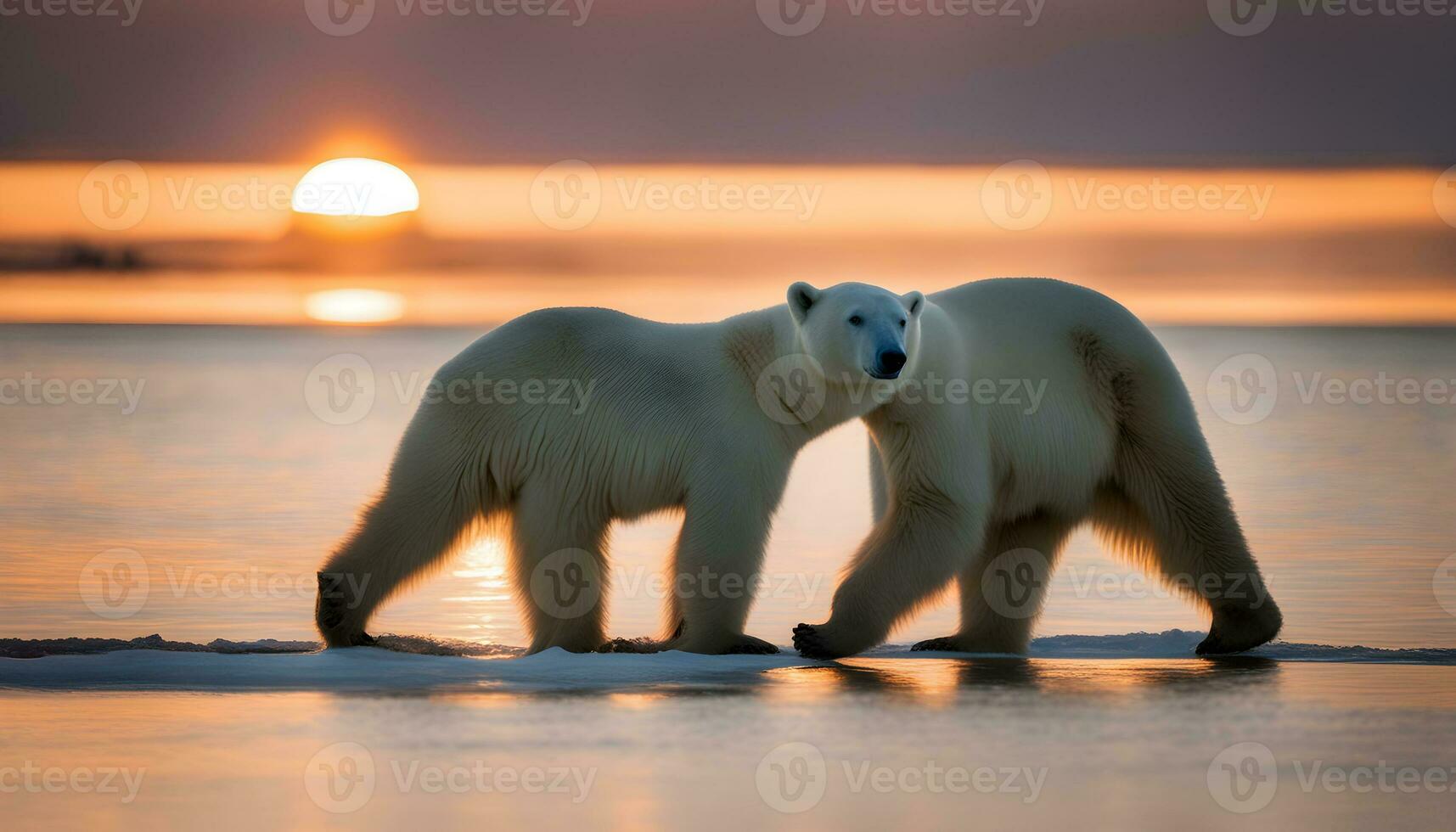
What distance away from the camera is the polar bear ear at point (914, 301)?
25.4 ft

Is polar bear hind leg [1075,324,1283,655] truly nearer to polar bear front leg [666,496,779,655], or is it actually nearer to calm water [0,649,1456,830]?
calm water [0,649,1456,830]

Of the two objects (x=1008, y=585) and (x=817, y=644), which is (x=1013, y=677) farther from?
(x=1008, y=585)

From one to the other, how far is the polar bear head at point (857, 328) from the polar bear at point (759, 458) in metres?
0.01

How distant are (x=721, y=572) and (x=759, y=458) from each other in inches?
19.7

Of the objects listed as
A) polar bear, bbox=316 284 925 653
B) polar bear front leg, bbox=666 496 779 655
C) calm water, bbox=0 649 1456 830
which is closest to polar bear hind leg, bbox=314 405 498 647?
polar bear, bbox=316 284 925 653

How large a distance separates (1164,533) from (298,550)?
4.61 meters

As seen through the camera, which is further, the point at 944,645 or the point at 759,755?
the point at 944,645

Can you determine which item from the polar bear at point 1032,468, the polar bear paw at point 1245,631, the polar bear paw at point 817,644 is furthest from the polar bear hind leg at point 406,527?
the polar bear paw at point 1245,631

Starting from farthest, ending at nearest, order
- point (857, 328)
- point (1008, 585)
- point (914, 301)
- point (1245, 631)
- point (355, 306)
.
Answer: point (355, 306)
point (1008, 585)
point (1245, 631)
point (914, 301)
point (857, 328)

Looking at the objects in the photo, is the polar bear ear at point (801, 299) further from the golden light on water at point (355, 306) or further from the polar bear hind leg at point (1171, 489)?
the golden light on water at point (355, 306)

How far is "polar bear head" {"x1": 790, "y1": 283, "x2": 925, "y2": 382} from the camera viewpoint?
7312 mm

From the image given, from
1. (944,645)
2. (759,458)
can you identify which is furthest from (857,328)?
(944,645)

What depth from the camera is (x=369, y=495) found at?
26.1 ft

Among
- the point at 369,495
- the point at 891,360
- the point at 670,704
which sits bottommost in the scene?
the point at 670,704
